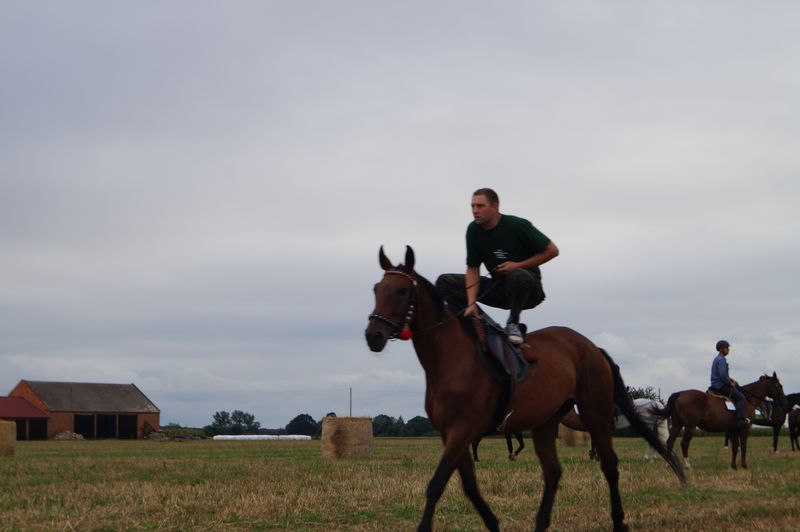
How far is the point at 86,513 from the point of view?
35.7 ft

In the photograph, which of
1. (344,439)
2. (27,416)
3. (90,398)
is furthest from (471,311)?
(90,398)

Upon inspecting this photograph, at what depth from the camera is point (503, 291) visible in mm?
9188

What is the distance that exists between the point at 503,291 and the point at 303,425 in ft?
256

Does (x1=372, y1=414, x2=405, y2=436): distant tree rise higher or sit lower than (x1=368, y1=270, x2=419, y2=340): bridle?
lower

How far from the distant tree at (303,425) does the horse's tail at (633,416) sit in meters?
75.2

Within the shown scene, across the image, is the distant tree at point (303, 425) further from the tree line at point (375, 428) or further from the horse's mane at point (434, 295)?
the horse's mane at point (434, 295)

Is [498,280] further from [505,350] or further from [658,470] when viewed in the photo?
[658,470]

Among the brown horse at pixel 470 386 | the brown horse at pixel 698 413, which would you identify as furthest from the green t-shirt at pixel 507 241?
the brown horse at pixel 698 413

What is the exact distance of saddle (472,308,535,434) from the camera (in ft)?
27.1

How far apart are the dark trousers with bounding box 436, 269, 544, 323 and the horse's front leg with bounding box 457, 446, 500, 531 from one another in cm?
151

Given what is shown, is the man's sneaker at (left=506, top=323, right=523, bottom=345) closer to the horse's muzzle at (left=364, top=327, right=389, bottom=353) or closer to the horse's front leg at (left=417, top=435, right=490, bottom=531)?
the horse's front leg at (left=417, top=435, right=490, bottom=531)

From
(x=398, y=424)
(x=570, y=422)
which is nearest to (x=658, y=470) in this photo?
(x=570, y=422)

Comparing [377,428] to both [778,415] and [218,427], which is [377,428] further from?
[778,415]

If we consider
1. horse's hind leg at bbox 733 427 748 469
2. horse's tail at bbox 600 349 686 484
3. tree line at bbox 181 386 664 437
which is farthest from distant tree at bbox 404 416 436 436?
horse's tail at bbox 600 349 686 484
